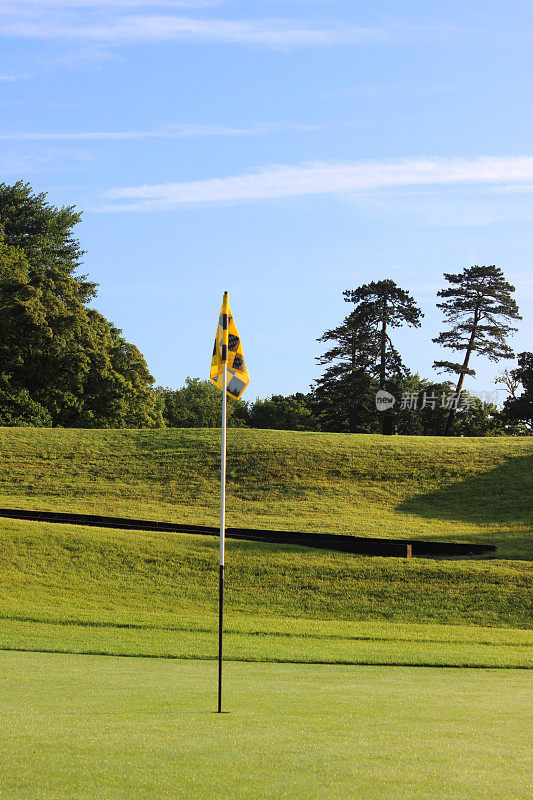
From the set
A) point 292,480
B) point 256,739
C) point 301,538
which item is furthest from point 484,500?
point 256,739

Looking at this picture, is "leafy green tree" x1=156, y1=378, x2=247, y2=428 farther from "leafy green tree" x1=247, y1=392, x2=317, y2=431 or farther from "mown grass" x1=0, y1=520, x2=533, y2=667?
"mown grass" x1=0, y1=520, x2=533, y2=667

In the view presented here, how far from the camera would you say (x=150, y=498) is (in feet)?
124

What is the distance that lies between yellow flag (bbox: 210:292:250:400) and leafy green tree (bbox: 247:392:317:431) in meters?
83.3

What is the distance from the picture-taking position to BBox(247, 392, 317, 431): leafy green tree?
97.3 m

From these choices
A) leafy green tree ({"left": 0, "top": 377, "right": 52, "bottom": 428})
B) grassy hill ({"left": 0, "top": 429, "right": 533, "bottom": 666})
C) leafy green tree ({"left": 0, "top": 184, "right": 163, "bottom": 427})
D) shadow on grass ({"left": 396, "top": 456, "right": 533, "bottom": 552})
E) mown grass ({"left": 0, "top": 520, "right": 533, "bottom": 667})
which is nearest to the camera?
→ mown grass ({"left": 0, "top": 520, "right": 533, "bottom": 667})

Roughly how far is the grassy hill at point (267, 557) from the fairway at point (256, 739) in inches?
207

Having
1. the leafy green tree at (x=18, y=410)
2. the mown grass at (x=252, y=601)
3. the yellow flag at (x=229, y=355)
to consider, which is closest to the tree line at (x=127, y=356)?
the leafy green tree at (x=18, y=410)

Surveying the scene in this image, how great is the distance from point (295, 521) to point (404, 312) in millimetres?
46684

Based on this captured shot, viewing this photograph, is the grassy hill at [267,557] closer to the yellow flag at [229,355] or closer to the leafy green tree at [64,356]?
the yellow flag at [229,355]

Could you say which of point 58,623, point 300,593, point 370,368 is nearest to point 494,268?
point 370,368

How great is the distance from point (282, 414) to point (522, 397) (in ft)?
103

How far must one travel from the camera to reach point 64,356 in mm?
56562

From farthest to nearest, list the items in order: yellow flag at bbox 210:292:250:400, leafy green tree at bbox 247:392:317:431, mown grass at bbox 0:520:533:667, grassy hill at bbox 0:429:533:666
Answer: leafy green tree at bbox 247:392:317:431
grassy hill at bbox 0:429:533:666
mown grass at bbox 0:520:533:667
yellow flag at bbox 210:292:250:400

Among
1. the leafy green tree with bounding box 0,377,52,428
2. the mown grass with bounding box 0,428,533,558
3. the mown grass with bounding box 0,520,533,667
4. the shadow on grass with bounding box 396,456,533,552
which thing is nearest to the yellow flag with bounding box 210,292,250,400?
the mown grass with bounding box 0,520,533,667
